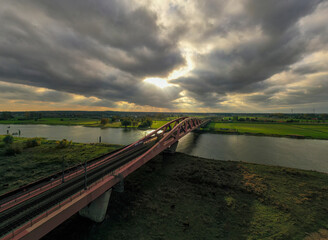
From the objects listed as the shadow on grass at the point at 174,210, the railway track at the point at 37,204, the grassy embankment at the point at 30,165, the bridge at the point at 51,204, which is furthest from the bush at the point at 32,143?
the shadow on grass at the point at 174,210

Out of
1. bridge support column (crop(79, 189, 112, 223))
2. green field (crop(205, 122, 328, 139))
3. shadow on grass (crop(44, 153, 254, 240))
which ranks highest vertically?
green field (crop(205, 122, 328, 139))

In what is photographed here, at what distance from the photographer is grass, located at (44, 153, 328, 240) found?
46.7 ft

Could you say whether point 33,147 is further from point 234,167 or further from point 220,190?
point 234,167

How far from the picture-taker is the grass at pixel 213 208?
14.2 meters

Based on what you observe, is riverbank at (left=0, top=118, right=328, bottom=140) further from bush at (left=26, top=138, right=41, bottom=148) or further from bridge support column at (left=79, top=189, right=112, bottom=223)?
bridge support column at (left=79, top=189, right=112, bottom=223)

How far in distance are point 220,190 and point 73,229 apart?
70.8 ft

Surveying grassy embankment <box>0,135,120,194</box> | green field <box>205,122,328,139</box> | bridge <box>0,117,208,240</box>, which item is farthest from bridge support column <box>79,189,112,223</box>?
green field <box>205,122,328,139</box>

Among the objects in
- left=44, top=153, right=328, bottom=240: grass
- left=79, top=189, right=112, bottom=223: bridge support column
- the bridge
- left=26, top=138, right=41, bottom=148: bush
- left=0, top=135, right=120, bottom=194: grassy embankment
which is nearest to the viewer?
the bridge

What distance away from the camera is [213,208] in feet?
59.4

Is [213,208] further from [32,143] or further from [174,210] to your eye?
[32,143]

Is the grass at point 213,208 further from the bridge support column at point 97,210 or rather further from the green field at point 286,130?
the green field at point 286,130

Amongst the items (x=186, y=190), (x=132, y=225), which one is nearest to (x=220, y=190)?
(x=186, y=190)

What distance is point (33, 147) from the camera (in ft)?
165

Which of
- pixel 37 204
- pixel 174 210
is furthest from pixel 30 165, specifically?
pixel 174 210
